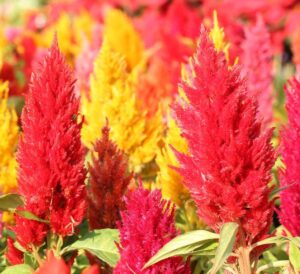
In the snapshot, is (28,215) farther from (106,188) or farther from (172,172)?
(172,172)

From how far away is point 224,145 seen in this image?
1734mm

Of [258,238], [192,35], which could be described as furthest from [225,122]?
[192,35]

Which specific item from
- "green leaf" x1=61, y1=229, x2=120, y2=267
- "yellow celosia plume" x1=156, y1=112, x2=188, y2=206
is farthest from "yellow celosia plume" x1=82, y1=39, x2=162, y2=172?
"green leaf" x1=61, y1=229, x2=120, y2=267

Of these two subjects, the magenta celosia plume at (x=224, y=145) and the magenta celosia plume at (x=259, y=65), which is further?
the magenta celosia plume at (x=259, y=65)

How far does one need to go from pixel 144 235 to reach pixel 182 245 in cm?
9

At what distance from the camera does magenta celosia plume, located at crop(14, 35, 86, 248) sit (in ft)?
6.32

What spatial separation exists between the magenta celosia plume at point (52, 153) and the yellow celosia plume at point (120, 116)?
0.97 metres

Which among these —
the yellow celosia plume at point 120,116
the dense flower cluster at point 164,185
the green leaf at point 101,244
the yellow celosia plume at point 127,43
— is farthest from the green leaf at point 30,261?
the yellow celosia plume at point 127,43

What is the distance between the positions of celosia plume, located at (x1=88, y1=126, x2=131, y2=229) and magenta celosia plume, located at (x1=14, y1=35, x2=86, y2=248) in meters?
0.24

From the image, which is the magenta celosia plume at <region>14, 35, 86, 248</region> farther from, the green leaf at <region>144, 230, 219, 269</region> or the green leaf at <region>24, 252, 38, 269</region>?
the green leaf at <region>144, 230, 219, 269</region>

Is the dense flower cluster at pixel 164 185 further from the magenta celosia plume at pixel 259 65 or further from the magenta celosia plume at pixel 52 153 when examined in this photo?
the magenta celosia plume at pixel 259 65

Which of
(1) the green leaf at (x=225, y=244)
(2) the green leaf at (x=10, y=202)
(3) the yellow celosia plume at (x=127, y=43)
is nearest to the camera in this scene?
(1) the green leaf at (x=225, y=244)

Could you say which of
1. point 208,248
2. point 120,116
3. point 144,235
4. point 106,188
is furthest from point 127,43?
point 144,235

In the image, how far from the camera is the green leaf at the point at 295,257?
1954 millimetres
